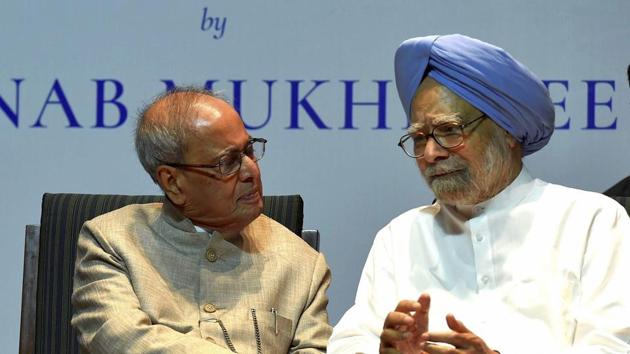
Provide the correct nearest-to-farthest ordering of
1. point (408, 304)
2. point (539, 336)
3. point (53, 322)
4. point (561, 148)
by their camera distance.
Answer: point (408, 304) < point (539, 336) < point (53, 322) < point (561, 148)

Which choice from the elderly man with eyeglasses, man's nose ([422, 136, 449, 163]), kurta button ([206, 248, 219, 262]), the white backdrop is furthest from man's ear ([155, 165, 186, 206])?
the white backdrop

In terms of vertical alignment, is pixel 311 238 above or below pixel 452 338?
above

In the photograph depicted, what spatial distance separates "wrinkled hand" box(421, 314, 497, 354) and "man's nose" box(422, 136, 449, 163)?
50 cm

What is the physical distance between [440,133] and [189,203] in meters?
0.79

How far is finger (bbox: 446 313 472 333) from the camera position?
9.90 feet

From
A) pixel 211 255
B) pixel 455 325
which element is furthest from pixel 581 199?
pixel 211 255

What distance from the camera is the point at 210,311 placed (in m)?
3.56

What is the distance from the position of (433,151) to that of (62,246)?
130 centimetres

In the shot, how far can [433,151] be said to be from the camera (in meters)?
3.34

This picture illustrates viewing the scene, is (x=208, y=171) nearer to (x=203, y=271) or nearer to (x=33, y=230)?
(x=203, y=271)

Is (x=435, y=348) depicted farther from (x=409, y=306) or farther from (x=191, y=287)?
(x=191, y=287)

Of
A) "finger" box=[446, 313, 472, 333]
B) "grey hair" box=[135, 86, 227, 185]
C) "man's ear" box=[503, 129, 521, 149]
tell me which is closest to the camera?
"finger" box=[446, 313, 472, 333]

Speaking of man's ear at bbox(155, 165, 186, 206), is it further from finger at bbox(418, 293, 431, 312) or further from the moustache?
finger at bbox(418, 293, 431, 312)

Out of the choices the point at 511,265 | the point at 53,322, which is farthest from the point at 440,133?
the point at 53,322
